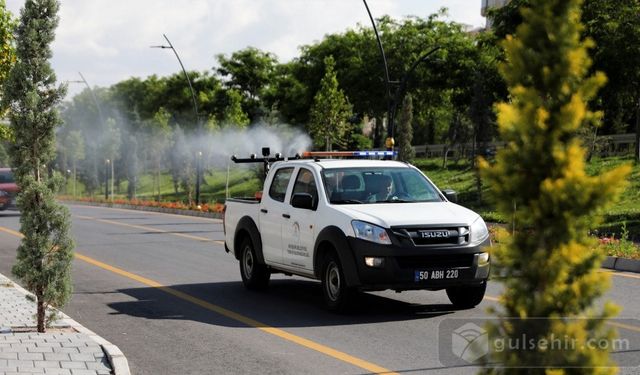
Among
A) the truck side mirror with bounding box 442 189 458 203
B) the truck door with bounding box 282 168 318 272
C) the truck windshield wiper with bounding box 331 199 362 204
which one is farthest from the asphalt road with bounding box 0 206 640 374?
the truck side mirror with bounding box 442 189 458 203

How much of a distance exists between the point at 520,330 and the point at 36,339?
6314 millimetres

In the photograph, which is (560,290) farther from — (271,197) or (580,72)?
(271,197)

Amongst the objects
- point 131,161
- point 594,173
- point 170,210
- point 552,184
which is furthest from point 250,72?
point 552,184

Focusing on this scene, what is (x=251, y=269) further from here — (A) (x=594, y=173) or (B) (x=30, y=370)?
(A) (x=594, y=173)

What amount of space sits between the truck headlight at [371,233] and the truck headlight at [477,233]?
0.96 meters

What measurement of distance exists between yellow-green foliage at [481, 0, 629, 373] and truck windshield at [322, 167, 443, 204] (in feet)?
25.7

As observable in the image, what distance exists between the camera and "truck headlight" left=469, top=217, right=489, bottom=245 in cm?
1057

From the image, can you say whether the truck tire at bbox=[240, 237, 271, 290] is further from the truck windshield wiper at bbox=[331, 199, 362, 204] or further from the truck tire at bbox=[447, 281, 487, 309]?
the truck tire at bbox=[447, 281, 487, 309]

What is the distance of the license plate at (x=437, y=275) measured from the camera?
10.3 meters

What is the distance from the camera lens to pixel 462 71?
58.9m

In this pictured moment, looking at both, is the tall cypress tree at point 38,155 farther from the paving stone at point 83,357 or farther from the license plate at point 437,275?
the license plate at point 437,275

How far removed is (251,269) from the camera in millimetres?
13320

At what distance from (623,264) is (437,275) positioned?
7140 mm

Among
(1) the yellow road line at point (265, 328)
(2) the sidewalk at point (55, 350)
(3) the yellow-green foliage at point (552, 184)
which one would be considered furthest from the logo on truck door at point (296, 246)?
(3) the yellow-green foliage at point (552, 184)
